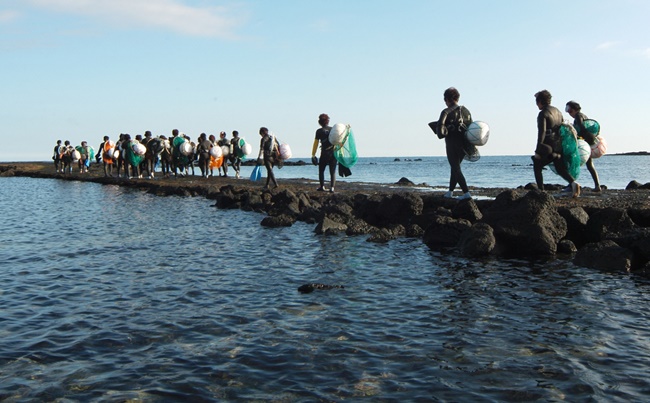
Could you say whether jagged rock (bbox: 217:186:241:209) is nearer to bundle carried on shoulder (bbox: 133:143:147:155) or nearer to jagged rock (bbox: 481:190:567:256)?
bundle carried on shoulder (bbox: 133:143:147:155)

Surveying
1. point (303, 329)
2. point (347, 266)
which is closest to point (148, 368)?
point (303, 329)

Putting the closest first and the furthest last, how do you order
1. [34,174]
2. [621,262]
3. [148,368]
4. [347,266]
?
[148,368] → [621,262] → [347,266] → [34,174]

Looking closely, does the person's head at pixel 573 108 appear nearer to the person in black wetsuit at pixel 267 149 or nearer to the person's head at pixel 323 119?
the person's head at pixel 323 119

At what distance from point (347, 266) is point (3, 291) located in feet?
19.6

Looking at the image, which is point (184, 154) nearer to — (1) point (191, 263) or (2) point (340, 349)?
(1) point (191, 263)

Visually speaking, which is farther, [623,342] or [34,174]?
[34,174]

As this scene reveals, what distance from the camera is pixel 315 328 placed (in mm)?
7438

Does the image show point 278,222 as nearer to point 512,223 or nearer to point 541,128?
point 512,223

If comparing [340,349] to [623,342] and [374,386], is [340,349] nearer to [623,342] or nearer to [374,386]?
[374,386]

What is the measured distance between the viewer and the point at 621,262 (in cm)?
1065

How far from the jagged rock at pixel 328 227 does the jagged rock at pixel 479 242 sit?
445cm

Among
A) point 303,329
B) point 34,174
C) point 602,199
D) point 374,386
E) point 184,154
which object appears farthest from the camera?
point 34,174

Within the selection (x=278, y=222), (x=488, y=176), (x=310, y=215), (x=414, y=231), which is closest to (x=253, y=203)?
(x=310, y=215)

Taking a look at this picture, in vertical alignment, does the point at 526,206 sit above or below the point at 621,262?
above
